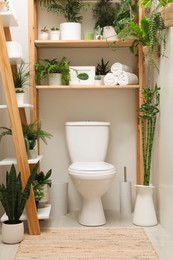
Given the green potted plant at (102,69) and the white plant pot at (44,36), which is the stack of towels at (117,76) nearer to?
the green potted plant at (102,69)

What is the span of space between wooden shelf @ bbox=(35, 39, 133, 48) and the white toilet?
0.69 meters

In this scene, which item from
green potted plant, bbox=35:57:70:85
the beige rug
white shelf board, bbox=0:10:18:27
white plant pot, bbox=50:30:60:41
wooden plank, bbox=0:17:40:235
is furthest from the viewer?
white plant pot, bbox=50:30:60:41

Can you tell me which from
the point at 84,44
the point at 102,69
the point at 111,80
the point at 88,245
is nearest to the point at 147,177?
the point at 88,245

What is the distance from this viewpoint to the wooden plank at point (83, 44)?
3.28 meters

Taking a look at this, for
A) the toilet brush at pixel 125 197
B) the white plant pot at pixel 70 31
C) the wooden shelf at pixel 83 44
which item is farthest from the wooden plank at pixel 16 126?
the toilet brush at pixel 125 197

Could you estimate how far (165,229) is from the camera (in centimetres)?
288

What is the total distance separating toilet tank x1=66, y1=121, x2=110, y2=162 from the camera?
11.0ft

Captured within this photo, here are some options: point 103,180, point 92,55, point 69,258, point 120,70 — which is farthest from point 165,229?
point 92,55

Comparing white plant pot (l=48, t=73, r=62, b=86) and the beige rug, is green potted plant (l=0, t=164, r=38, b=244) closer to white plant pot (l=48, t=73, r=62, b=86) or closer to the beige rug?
the beige rug

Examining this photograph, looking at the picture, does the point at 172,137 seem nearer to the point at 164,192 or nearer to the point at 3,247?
the point at 164,192

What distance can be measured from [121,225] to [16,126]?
114 centimetres

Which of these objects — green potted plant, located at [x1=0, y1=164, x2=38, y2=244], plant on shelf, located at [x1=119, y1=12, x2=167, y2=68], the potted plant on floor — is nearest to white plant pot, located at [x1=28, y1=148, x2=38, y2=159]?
green potted plant, located at [x1=0, y1=164, x2=38, y2=244]

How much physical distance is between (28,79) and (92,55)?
65cm

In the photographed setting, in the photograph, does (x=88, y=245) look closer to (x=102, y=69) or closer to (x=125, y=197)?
(x=125, y=197)
